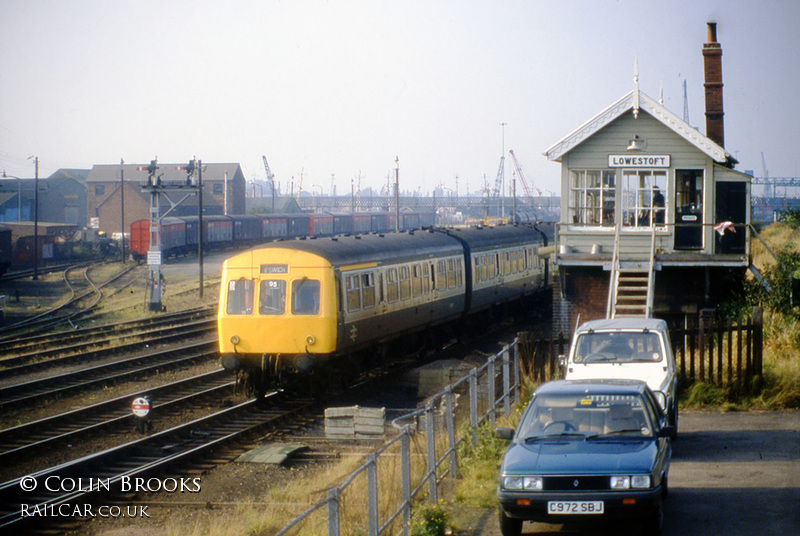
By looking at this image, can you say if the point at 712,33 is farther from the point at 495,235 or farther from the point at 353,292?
the point at 353,292

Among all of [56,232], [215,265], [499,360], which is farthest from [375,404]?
[56,232]

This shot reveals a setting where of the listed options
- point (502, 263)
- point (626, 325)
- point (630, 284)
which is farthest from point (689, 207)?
point (626, 325)

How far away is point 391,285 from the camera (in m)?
19.7

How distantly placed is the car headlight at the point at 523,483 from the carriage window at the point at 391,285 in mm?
11904

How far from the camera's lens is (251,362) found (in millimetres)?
16922

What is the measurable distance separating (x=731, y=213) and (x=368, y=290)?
28.5 ft

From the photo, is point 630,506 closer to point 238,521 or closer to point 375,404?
point 238,521

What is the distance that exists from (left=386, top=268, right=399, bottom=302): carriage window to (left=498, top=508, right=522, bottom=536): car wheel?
11.8 meters

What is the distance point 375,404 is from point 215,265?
39617 millimetres

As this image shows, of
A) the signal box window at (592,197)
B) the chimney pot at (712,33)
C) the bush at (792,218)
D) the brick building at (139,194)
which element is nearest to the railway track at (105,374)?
the signal box window at (592,197)

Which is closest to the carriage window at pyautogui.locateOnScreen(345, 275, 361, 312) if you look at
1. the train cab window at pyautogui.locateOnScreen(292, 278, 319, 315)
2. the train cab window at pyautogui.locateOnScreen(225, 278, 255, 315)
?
the train cab window at pyautogui.locateOnScreen(292, 278, 319, 315)

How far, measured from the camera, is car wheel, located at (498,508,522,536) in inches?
302

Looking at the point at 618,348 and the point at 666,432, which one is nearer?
the point at 666,432

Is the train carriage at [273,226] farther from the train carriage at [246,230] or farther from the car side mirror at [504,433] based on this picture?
the car side mirror at [504,433]
